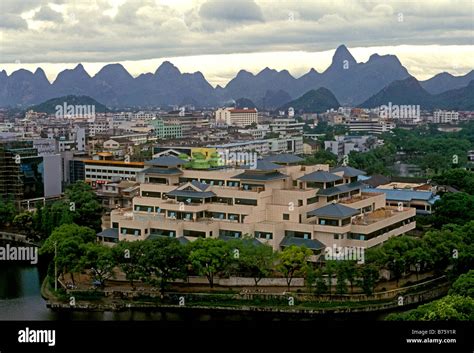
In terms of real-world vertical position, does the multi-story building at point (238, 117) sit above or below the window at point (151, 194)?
above

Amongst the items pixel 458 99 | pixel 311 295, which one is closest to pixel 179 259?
pixel 311 295

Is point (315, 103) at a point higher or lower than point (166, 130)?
higher

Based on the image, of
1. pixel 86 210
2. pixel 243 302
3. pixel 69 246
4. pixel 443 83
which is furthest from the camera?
pixel 443 83

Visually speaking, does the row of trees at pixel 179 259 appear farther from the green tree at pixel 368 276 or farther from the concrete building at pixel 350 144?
the concrete building at pixel 350 144

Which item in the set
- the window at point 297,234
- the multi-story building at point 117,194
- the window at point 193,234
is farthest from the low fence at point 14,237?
the window at point 297,234

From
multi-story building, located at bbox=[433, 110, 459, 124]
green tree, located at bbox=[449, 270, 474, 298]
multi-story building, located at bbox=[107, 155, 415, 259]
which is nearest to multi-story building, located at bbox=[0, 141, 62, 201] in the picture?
multi-story building, located at bbox=[107, 155, 415, 259]

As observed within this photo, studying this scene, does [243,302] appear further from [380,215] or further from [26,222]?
[26,222]
